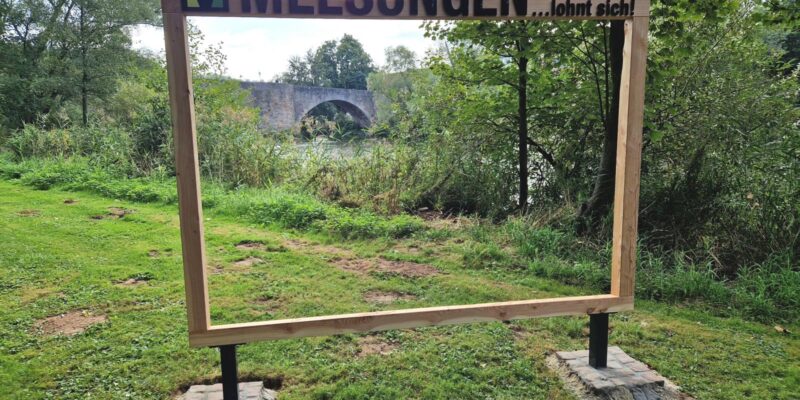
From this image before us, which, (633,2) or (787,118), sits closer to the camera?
(633,2)

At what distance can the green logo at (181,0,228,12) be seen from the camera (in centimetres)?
214

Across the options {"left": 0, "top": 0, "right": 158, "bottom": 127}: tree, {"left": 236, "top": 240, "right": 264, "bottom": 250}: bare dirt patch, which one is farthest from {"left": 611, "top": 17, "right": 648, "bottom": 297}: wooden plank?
{"left": 0, "top": 0, "right": 158, "bottom": 127}: tree

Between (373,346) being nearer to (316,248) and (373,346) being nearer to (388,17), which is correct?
(388,17)

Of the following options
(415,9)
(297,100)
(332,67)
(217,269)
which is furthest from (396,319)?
(332,67)

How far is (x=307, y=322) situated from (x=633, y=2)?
2.36m

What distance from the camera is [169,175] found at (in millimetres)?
8812

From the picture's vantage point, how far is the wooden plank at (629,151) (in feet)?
8.43

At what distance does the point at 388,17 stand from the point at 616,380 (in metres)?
2.32

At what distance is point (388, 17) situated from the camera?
2.32m

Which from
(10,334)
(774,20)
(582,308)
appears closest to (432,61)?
(774,20)

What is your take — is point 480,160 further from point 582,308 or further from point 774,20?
point 582,308

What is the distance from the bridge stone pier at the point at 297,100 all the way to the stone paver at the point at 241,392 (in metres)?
15.0

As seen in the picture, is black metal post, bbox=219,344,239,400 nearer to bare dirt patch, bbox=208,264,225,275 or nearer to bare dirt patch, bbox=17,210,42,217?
bare dirt patch, bbox=208,264,225,275

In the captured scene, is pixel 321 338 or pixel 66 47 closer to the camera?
pixel 321 338
